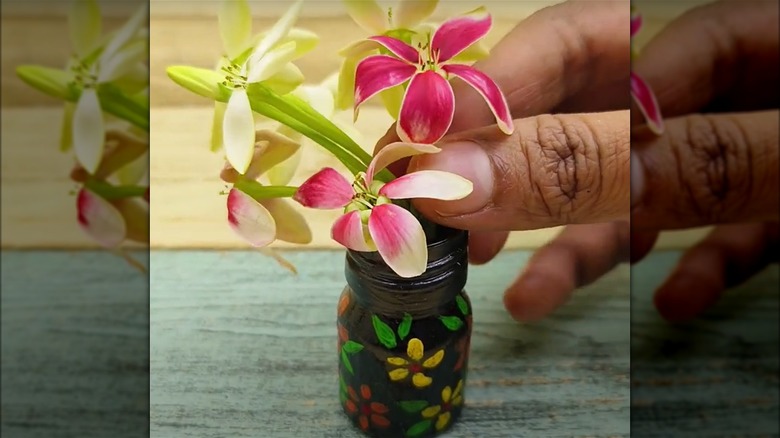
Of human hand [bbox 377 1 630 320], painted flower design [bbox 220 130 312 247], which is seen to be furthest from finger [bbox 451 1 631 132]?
painted flower design [bbox 220 130 312 247]

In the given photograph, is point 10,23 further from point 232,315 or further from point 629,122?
point 629,122

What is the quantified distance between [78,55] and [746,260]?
1.05ft

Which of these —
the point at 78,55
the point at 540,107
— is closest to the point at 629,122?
the point at 540,107

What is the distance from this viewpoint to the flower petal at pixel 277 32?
0.33 metres

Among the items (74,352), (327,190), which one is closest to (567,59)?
(327,190)

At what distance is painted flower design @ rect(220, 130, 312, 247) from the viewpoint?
34 cm

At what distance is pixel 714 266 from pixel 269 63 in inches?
9.3

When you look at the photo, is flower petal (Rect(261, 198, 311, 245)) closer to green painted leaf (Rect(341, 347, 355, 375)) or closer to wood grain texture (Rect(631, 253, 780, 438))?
green painted leaf (Rect(341, 347, 355, 375))

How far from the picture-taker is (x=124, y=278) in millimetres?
375

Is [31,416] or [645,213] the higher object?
[645,213]

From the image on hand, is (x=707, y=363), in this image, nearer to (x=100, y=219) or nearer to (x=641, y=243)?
(x=641, y=243)

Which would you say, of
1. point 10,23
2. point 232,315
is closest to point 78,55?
point 10,23

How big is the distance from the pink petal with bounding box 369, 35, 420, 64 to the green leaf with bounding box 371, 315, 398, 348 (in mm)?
114

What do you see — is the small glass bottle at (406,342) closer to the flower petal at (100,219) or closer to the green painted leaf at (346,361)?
the green painted leaf at (346,361)
